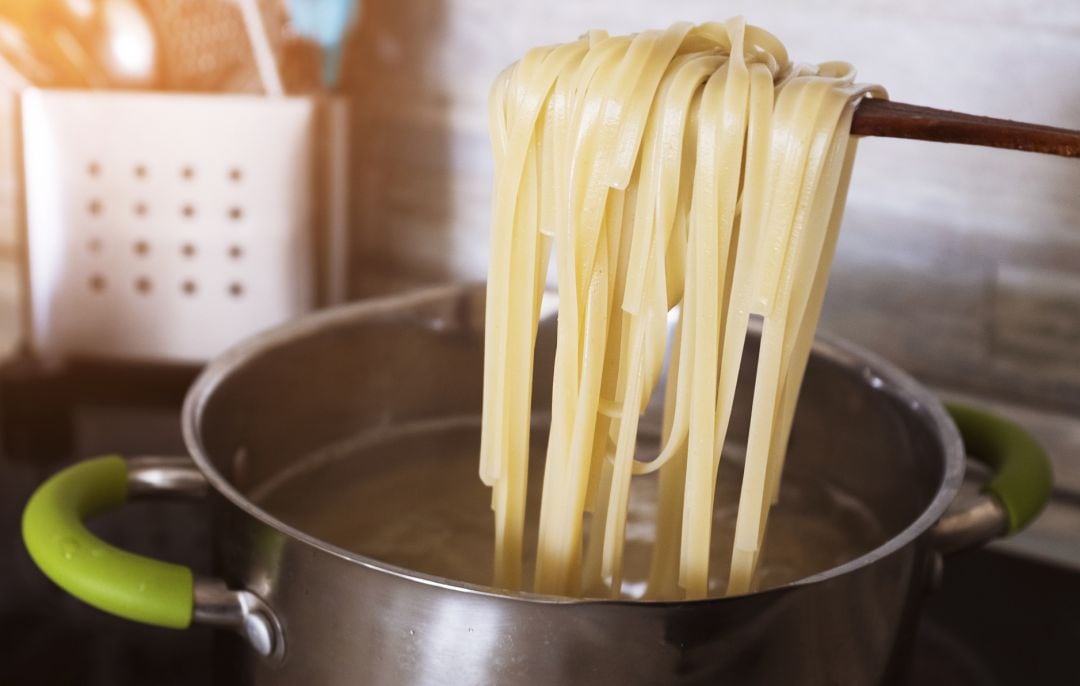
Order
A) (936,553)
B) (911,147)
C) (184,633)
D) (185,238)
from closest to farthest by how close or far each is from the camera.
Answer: (936,553) < (184,633) < (911,147) < (185,238)

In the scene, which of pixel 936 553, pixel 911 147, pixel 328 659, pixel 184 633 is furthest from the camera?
pixel 911 147

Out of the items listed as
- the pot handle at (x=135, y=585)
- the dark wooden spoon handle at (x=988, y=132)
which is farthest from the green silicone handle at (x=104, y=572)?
the dark wooden spoon handle at (x=988, y=132)

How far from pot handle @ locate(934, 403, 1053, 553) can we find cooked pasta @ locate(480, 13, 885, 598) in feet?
0.49

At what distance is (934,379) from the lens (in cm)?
104

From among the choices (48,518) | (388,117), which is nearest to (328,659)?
(48,518)

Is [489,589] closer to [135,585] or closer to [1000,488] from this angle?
[135,585]

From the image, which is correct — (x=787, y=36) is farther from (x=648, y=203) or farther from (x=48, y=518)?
(x=48, y=518)

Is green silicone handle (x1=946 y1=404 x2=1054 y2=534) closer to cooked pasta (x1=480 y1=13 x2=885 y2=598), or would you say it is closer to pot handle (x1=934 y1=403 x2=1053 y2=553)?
pot handle (x1=934 y1=403 x2=1053 y2=553)

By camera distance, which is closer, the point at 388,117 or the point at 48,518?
the point at 48,518

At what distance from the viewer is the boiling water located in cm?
85

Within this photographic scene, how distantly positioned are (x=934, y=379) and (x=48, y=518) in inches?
30.9

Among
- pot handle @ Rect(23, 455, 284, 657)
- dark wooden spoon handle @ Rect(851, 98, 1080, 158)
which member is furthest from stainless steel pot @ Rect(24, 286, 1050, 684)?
dark wooden spoon handle @ Rect(851, 98, 1080, 158)

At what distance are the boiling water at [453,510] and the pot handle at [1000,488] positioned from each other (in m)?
0.11

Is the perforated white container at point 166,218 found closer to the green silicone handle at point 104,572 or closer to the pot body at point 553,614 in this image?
the pot body at point 553,614
